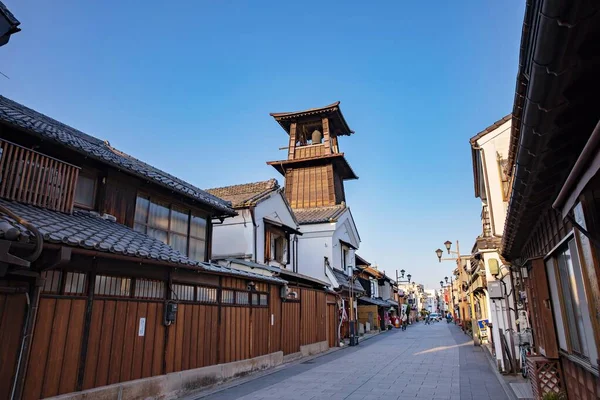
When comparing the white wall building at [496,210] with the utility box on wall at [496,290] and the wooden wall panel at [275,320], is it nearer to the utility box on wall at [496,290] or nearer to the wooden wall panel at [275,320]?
the utility box on wall at [496,290]

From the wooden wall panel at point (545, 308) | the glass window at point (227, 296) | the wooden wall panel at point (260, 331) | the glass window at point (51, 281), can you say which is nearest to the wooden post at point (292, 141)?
the wooden wall panel at point (260, 331)

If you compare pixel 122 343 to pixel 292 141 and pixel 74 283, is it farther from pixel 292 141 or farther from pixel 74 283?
pixel 292 141

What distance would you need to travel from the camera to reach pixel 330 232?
26750mm

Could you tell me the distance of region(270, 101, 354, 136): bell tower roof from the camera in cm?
2884

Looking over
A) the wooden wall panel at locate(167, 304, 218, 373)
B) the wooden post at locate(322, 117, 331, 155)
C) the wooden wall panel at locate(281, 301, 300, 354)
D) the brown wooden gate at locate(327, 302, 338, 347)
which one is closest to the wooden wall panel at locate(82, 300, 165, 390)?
the wooden wall panel at locate(167, 304, 218, 373)

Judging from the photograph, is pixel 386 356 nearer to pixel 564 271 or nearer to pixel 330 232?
pixel 330 232

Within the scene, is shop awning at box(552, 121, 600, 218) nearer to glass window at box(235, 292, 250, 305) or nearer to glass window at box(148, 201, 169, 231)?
glass window at box(235, 292, 250, 305)

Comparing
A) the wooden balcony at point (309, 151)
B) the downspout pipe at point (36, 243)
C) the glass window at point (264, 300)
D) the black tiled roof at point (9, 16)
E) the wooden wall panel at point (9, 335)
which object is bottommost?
the wooden wall panel at point (9, 335)

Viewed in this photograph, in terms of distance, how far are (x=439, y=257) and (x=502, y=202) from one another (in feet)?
55.0

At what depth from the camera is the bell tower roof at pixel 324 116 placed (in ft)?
94.6

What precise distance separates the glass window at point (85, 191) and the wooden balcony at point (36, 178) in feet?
2.53

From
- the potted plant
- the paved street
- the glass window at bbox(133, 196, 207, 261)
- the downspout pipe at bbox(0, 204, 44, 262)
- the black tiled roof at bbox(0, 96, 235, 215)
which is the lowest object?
the paved street

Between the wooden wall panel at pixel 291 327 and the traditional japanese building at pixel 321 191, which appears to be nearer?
the wooden wall panel at pixel 291 327

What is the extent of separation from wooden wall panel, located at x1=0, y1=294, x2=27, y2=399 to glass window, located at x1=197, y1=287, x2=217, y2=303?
4.95 metres
